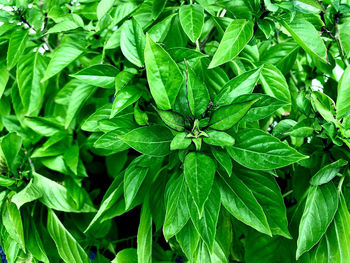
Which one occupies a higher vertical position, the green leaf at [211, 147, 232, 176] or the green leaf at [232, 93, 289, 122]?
the green leaf at [232, 93, 289, 122]

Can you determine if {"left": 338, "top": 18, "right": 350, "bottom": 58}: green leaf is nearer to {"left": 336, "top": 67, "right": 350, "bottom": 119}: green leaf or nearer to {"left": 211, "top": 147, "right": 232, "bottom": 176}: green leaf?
{"left": 336, "top": 67, "right": 350, "bottom": 119}: green leaf

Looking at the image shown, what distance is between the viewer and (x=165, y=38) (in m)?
0.66

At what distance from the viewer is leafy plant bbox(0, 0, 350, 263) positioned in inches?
18.9

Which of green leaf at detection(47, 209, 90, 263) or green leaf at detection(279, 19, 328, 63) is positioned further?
green leaf at detection(47, 209, 90, 263)

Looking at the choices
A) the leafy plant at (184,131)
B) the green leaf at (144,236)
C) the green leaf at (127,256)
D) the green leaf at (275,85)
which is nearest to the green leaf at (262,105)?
the leafy plant at (184,131)

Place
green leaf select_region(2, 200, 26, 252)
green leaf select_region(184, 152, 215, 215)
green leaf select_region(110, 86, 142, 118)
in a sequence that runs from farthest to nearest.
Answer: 1. green leaf select_region(2, 200, 26, 252)
2. green leaf select_region(110, 86, 142, 118)
3. green leaf select_region(184, 152, 215, 215)

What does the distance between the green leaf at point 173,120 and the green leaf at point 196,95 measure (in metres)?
0.02

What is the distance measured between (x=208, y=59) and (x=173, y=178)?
0.66 feet

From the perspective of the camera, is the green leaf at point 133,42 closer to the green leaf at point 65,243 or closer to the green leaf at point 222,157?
the green leaf at point 222,157

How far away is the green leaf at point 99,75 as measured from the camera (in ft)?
1.82

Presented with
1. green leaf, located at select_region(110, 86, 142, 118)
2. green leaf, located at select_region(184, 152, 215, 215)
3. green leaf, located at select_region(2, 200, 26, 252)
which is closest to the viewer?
green leaf, located at select_region(184, 152, 215, 215)

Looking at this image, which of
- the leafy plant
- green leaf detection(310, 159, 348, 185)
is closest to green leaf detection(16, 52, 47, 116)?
the leafy plant

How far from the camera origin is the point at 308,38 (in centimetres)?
54

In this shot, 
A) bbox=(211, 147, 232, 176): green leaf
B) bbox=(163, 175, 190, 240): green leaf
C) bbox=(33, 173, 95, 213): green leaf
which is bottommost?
bbox=(33, 173, 95, 213): green leaf
